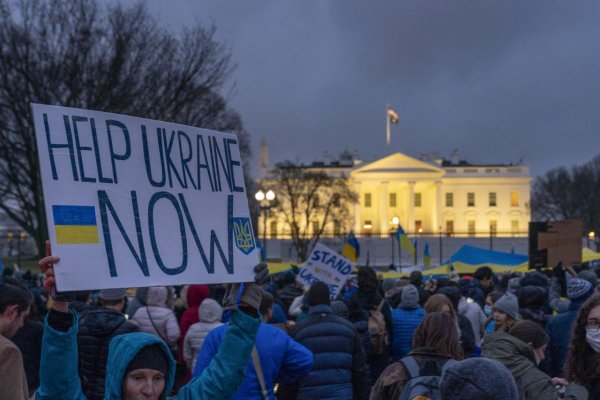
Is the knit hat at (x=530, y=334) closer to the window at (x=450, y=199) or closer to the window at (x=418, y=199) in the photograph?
the window at (x=418, y=199)

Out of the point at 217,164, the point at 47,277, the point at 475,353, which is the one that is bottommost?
the point at 475,353

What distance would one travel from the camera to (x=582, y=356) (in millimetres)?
4691

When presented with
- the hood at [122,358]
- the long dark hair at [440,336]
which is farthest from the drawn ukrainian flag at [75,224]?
the long dark hair at [440,336]

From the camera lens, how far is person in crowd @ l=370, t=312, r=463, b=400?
171 inches

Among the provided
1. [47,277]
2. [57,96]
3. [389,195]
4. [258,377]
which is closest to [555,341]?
[258,377]

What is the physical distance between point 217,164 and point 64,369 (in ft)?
3.79

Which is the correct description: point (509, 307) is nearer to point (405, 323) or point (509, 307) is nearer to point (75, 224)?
point (405, 323)

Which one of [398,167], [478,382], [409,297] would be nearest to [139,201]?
[478,382]

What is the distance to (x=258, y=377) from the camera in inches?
203

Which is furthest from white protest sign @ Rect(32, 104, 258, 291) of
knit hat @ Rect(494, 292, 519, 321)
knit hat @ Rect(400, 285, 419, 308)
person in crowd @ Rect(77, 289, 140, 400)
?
knit hat @ Rect(400, 285, 419, 308)

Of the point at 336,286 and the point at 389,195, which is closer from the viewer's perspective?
the point at 336,286

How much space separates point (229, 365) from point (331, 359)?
2.60m

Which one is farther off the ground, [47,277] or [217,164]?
[217,164]

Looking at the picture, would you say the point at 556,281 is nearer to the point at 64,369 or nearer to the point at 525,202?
the point at 64,369
